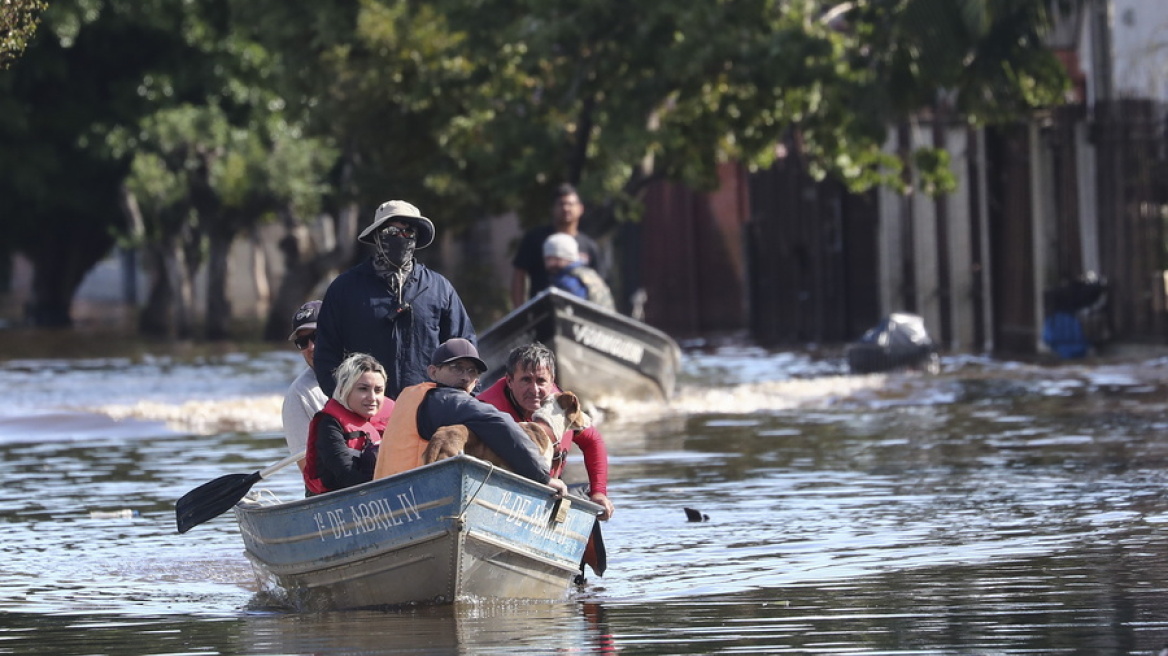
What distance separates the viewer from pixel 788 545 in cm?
1131

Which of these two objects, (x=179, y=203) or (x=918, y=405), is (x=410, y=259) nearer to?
(x=918, y=405)

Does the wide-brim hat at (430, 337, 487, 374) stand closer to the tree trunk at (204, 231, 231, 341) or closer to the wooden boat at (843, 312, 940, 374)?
the wooden boat at (843, 312, 940, 374)

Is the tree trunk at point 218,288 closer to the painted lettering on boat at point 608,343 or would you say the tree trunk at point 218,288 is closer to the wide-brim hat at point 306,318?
the painted lettering on boat at point 608,343

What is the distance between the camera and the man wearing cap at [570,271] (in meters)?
17.6

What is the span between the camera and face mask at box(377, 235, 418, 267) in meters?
10.4

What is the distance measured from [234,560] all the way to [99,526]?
1756 mm

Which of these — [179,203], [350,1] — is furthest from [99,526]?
[179,203]

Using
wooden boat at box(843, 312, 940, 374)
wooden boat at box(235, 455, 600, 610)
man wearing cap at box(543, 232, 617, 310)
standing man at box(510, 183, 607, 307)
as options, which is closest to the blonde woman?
wooden boat at box(235, 455, 600, 610)

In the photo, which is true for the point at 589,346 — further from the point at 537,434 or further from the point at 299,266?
the point at 299,266

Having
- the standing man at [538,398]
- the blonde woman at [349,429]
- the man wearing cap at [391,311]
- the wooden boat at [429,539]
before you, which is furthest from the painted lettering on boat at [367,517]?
the man wearing cap at [391,311]

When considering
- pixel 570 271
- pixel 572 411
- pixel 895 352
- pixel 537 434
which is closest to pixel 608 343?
pixel 570 271

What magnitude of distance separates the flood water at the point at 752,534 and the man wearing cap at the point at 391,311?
117 centimetres

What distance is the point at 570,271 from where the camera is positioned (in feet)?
59.5

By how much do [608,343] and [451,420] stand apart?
10567 mm
